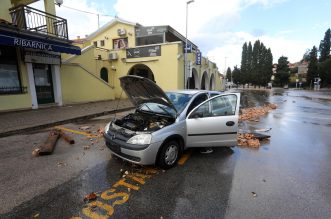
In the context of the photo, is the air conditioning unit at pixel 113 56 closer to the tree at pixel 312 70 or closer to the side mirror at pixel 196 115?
the side mirror at pixel 196 115

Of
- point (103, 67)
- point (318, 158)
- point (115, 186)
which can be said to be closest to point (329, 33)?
point (103, 67)

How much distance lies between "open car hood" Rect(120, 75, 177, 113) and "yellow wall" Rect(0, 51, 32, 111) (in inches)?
321

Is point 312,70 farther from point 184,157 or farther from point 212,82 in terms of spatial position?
point 184,157

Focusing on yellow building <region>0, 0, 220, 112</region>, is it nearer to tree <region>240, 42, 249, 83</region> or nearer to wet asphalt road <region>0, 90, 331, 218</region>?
wet asphalt road <region>0, 90, 331, 218</region>

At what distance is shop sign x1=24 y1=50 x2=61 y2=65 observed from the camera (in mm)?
10125

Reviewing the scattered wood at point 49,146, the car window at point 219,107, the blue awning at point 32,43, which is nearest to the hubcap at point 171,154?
the car window at point 219,107

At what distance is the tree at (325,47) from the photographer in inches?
2511

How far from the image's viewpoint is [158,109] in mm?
4680

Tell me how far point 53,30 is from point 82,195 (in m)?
12.0

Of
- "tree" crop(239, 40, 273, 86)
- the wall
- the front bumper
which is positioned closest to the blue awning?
the wall

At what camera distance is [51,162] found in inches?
166

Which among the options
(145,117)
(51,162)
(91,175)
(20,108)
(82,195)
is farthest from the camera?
(20,108)

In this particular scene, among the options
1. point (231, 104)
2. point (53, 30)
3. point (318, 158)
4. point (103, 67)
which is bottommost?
point (318, 158)

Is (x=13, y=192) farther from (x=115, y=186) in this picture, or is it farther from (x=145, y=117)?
(x=145, y=117)
